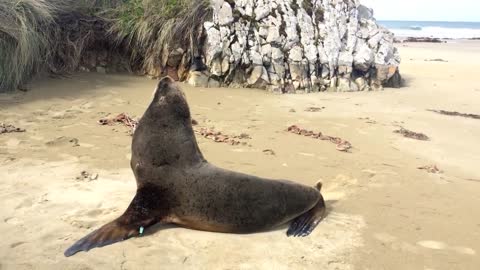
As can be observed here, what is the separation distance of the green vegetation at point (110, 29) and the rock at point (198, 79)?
0.46m

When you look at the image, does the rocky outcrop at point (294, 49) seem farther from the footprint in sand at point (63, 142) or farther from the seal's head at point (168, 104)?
the seal's head at point (168, 104)

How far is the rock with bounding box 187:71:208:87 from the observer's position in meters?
9.06

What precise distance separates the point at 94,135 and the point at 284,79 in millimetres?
4465

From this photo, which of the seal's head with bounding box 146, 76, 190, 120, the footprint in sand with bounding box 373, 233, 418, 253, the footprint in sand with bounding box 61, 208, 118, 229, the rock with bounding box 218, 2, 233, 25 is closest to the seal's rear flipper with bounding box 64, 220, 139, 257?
the footprint in sand with bounding box 61, 208, 118, 229

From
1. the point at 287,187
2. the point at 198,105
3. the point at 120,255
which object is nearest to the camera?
the point at 120,255


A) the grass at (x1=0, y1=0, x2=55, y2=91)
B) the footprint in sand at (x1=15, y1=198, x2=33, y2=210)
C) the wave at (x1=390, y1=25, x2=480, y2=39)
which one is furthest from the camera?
the wave at (x1=390, y1=25, x2=480, y2=39)

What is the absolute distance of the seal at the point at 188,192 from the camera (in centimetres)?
374

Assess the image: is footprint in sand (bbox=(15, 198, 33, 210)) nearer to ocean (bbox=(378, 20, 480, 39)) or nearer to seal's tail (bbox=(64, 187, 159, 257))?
seal's tail (bbox=(64, 187, 159, 257))

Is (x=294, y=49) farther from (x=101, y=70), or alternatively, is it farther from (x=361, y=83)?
(x=101, y=70)

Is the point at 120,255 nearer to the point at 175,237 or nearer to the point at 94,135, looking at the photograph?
the point at 175,237

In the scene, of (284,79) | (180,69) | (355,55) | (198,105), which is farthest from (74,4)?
(355,55)

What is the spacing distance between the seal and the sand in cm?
12

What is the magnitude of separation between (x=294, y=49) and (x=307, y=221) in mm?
6304

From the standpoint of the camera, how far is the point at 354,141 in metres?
6.46
